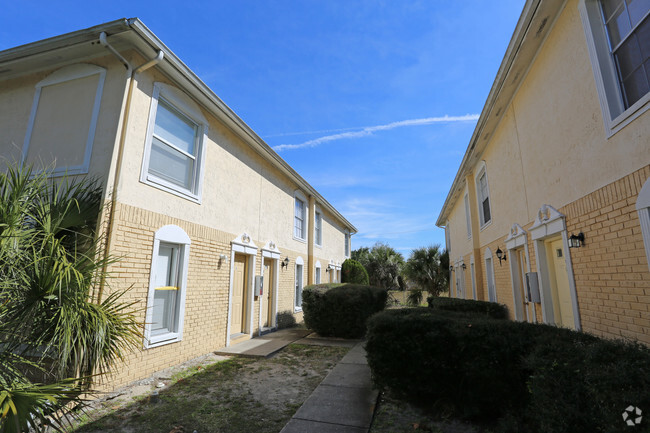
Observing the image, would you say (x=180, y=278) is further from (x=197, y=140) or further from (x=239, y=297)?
(x=197, y=140)

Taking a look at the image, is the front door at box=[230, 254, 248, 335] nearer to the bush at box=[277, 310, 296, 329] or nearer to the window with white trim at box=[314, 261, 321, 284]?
the bush at box=[277, 310, 296, 329]

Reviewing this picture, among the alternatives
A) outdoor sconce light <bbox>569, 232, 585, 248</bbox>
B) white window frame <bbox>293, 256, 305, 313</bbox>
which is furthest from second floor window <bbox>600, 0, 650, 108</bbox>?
white window frame <bbox>293, 256, 305, 313</bbox>

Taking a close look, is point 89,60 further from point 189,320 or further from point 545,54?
point 545,54

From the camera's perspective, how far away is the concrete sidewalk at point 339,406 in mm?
3609

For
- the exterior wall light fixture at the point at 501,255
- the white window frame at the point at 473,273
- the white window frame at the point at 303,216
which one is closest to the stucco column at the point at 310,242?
the white window frame at the point at 303,216

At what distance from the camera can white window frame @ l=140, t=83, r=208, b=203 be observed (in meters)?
5.76

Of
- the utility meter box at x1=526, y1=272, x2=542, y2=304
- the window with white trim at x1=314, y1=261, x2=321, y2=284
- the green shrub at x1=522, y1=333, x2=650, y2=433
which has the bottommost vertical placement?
the green shrub at x1=522, y1=333, x2=650, y2=433

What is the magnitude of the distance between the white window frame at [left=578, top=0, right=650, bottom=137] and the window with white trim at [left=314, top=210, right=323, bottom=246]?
1222cm

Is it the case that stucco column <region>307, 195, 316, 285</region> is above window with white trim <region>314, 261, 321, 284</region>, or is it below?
above

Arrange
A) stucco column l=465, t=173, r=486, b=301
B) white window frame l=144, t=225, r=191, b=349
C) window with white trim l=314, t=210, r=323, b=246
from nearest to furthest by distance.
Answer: white window frame l=144, t=225, r=191, b=349 < stucco column l=465, t=173, r=486, b=301 < window with white trim l=314, t=210, r=323, b=246

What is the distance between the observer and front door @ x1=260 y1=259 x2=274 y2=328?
10.4m

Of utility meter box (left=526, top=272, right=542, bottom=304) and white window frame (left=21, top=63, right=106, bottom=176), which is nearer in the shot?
white window frame (left=21, top=63, right=106, bottom=176)

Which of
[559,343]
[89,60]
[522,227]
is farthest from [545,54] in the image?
[89,60]

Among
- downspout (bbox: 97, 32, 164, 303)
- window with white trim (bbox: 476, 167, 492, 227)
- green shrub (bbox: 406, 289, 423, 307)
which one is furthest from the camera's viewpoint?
green shrub (bbox: 406, 289, 423, 307)
